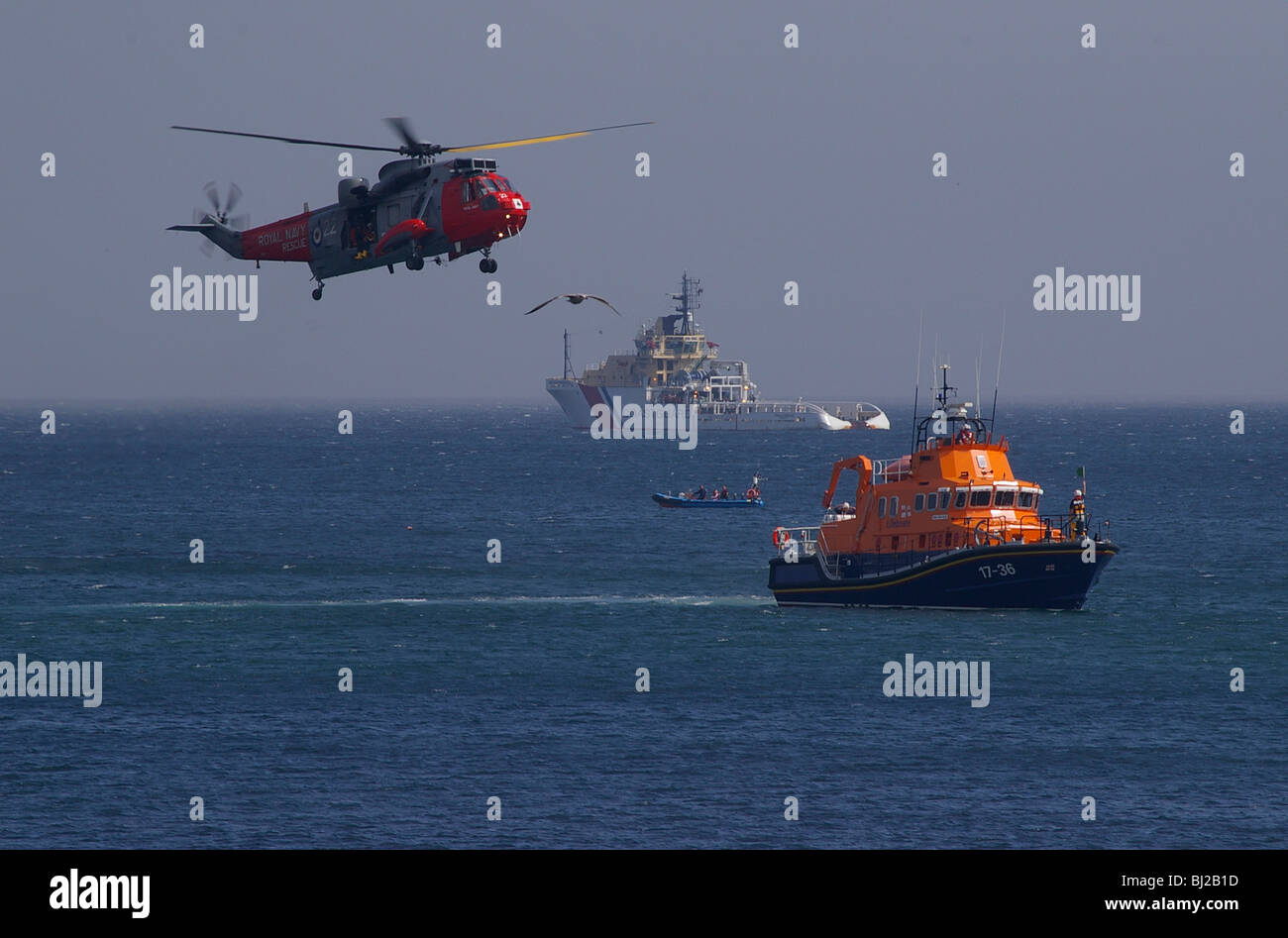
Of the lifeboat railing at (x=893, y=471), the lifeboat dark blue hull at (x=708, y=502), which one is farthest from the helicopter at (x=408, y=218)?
the lifeboat dark blue hull at (x=708, y=502)

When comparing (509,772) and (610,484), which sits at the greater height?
(610,484)

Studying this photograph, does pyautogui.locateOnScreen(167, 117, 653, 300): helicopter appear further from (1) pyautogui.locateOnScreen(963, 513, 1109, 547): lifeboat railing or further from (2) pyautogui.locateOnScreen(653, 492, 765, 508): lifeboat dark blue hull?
(2) pyautogui.locateOnScreen(653, 492, 765, 508): lifeboat dark blue hull

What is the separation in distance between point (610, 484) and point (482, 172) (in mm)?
147702

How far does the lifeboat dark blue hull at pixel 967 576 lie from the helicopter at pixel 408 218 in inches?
1563

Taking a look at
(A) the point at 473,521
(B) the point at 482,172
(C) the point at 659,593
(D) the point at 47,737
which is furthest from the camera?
(A) the point at 473,521

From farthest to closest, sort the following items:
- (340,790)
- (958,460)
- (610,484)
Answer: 1. (610,484)
2. (958,460)
3. (340,790)

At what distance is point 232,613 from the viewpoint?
81125 millimetres

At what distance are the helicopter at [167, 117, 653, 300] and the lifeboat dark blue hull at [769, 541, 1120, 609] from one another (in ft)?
130

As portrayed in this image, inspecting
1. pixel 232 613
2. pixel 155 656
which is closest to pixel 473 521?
pixel 232 613

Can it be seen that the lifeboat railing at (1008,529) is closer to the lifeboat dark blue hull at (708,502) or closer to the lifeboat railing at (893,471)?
the lifeboat railing at (893,471)

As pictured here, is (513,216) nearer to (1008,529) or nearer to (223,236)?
(223,236)

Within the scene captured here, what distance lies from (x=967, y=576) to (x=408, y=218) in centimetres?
4265
